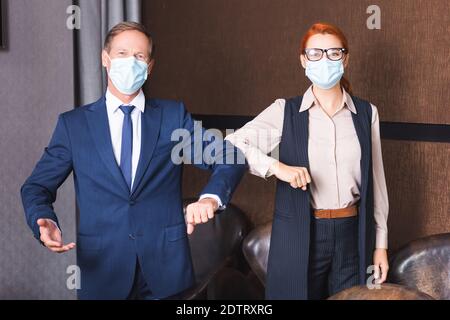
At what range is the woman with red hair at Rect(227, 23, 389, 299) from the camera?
2057mm

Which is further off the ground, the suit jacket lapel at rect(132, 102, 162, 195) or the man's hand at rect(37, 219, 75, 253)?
the suit jacket lapel at rect(132, 102, 162, 195)

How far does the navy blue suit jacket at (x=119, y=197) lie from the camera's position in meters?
1.89

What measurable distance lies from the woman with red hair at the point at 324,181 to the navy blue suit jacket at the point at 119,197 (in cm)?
22

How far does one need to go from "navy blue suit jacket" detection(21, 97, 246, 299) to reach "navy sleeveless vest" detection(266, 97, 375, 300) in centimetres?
22

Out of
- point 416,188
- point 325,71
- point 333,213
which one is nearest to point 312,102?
point 325,71

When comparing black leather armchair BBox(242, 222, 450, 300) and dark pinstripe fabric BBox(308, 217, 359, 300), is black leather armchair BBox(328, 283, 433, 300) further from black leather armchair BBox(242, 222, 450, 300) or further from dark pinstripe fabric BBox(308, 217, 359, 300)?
black leather armchair BBox(242, 222, 450, 300)

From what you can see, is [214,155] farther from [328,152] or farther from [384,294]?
[384,294]

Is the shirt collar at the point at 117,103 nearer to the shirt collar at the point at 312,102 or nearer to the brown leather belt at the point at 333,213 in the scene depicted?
the shirt collar at the point at 312,102

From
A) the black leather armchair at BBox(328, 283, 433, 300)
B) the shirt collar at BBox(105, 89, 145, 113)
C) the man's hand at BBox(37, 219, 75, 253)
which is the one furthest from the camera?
the shirt collar at BBox(105, 89, 145, 113)

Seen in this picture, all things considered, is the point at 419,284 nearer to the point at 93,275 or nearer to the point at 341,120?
the point at 341,120

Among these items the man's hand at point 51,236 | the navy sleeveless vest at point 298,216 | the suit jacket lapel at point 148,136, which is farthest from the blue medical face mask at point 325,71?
the man's hand at point 51,236

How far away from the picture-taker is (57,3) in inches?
112

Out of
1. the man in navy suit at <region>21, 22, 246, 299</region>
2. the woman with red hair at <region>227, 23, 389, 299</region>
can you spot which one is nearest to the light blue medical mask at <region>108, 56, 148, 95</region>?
the man in navy suit at <region>21, 22, 246, 299</region>

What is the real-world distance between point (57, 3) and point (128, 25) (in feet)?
3.36
